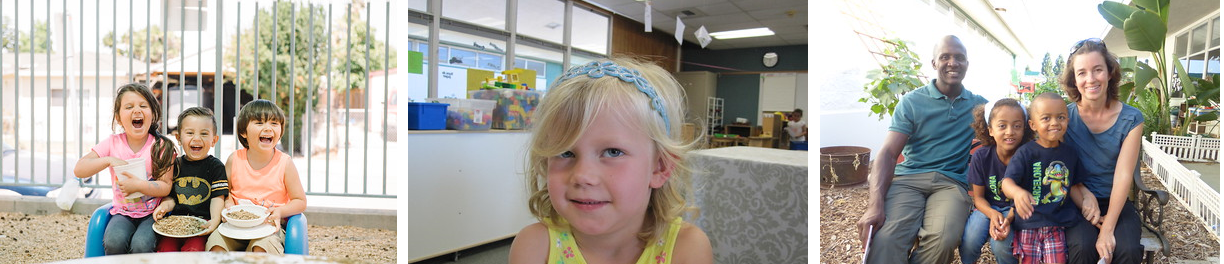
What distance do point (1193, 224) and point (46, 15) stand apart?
3969 mm

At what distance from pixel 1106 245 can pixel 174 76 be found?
3104mm

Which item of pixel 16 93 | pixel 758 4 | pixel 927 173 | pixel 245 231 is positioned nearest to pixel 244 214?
pixel 245 231

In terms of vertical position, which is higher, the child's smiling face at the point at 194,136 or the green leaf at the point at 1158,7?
the green leaf at the point at 1158,7

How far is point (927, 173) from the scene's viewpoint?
2.04 meters

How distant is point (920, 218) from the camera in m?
2.08

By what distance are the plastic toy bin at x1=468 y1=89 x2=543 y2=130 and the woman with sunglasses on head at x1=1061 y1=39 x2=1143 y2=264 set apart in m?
2.16

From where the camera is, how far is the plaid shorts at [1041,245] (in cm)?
Answer: 186

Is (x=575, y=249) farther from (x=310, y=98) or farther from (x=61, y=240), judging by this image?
(x=61, y=240)

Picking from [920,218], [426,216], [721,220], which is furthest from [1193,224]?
[426,216]

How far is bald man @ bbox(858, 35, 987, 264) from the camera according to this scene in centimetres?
198

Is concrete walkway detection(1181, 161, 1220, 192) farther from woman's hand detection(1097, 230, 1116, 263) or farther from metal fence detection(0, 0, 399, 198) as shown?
metal fence detection(0, 0, 399, 198)

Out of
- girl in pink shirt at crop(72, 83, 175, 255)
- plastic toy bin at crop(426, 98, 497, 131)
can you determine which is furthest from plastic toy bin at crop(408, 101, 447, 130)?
girl in pink shirt at crop(72, 83, 175, 255)

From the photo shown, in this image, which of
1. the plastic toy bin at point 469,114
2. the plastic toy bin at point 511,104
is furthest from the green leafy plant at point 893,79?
the plastic toy bin at point 469,114

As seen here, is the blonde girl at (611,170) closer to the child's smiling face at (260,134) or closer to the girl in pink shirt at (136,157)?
the child's smiling face at (260,134)
